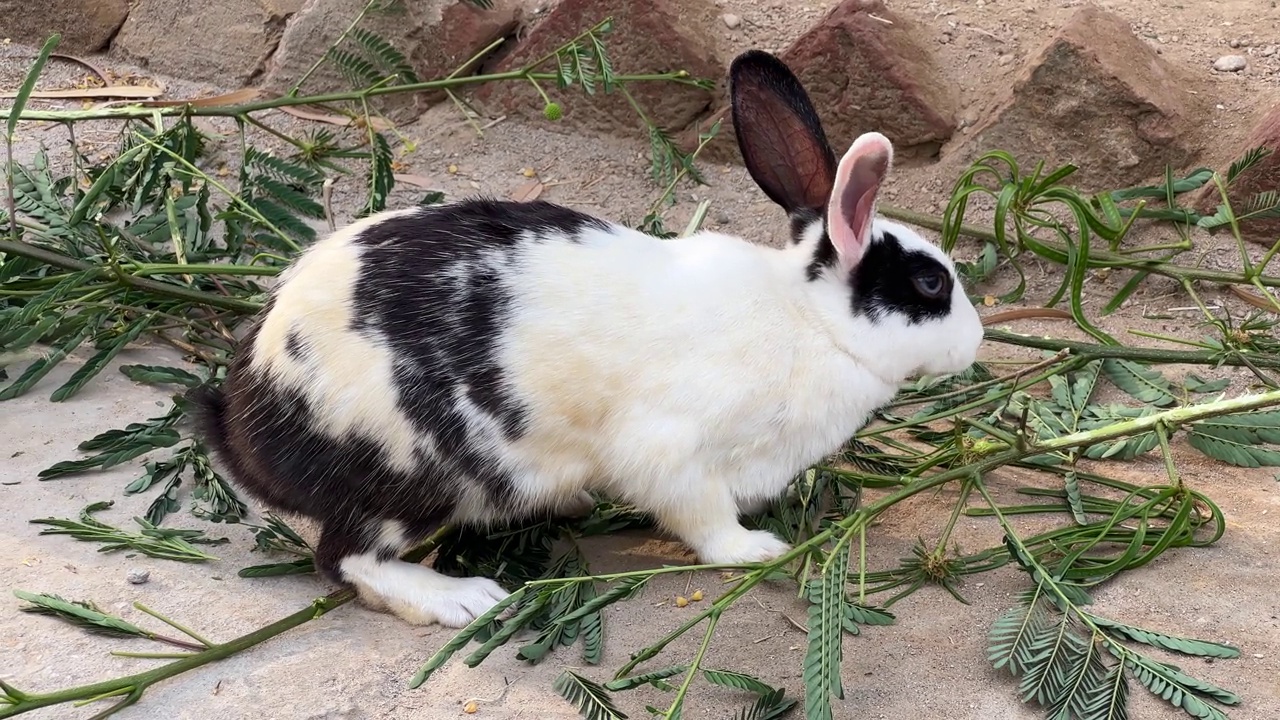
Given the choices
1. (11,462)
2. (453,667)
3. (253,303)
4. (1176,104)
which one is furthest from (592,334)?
(1176,104)

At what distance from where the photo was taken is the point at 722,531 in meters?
2.96

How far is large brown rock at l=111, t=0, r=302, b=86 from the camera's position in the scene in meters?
5.62

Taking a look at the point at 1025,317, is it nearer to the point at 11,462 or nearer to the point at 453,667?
the point at 453,667

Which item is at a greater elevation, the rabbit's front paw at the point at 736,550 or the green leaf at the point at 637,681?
the green leaf at the point at 637,681

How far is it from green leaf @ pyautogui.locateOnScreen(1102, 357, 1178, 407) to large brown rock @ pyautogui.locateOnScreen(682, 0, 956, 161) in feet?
4.18

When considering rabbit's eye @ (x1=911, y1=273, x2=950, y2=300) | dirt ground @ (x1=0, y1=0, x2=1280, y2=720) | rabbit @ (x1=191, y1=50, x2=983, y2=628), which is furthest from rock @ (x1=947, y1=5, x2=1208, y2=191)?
rabbit @ (x1=191, y1=50, x2=983, y2=628)

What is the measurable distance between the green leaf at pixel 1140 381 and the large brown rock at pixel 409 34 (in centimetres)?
288

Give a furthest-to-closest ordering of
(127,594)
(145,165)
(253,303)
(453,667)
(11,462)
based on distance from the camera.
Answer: (145,165) → (253,303) → (11,462) → (127,594) → (453,667)

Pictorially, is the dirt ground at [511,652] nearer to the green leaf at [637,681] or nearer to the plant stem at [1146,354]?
the green leaf at [637,681]

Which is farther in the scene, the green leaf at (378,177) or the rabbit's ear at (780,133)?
the green leaf at (378,177)

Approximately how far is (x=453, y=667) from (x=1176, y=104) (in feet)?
10.6

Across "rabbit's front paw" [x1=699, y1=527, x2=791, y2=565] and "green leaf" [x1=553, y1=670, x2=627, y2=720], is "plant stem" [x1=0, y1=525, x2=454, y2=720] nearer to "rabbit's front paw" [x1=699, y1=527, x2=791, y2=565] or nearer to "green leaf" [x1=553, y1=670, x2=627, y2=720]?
"green leaf" [x1=553, y1=670, x2=627, y2=720]

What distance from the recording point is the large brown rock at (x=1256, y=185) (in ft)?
13.4

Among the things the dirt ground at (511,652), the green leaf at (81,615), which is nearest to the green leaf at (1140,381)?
the dirt ground at (511,652)
